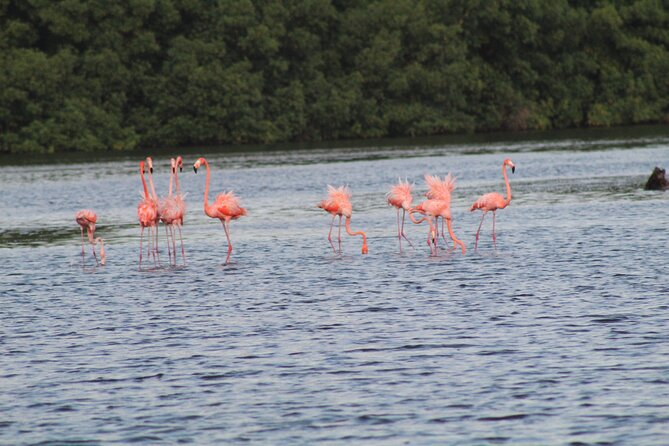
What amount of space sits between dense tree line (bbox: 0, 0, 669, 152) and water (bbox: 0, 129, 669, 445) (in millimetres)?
48602

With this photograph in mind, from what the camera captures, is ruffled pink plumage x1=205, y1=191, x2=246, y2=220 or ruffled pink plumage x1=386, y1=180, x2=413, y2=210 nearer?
ruffled pink plumage x1=205, y1=191, x2=246, y2=220

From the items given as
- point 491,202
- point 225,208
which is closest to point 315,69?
point 491,202

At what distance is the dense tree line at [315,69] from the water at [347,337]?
48.6 meters

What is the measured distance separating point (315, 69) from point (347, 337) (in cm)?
6948

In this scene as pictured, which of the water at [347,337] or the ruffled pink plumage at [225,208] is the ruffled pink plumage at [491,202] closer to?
the water at [347,337]

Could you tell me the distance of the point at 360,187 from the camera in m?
39.8

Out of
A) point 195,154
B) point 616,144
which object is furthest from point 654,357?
point 195,154

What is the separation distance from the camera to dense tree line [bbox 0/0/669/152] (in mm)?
75375

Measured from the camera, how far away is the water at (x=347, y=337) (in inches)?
393

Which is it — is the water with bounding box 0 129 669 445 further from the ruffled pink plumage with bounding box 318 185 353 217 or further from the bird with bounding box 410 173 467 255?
the ruffled pink plumage with bounding box 318 185 353 217

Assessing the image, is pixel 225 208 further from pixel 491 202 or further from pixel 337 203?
pixel 491 202

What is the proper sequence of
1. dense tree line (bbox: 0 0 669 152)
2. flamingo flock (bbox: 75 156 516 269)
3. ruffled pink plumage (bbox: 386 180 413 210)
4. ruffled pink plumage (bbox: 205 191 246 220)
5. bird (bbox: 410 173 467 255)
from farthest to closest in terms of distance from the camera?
dense tree line (bbox: 0 0 669 152)
ruffled pink plumage (bbox: 386 180 413 210)
ruffled pink plumage (bbox: 205 191 246 220)
bird (bbox: 410 173 467 255)
flamingo flock (bbox: 75 156 516 269)

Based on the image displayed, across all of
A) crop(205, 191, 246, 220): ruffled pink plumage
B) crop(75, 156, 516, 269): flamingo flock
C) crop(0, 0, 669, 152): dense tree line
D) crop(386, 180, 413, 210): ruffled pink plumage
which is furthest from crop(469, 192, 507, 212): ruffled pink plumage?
crop(0, 0, 669, 152): dense tree line

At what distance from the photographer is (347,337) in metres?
13.2
